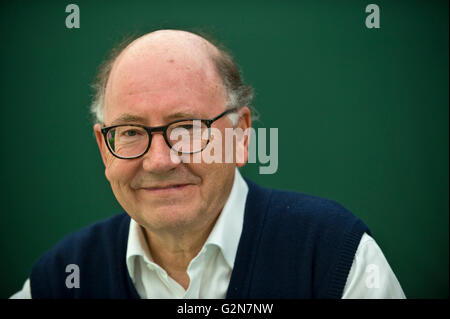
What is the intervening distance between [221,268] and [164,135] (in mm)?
502

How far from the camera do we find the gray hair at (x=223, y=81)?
1380 millimetres

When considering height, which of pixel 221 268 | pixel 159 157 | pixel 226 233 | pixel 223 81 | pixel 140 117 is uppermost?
pixel 223 81

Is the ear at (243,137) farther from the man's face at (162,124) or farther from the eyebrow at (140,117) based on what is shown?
the eyebrow at (140,117)

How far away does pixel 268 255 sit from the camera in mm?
1366

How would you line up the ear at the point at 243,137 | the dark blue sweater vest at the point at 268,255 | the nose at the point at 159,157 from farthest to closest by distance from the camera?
the ear at the point at 243,137
the dark blue sweater vest at the point at 268,255
the nose at the point at 159,157

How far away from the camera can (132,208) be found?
4.32ft

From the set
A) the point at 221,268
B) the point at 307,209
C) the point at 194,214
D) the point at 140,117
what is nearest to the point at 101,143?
the point at 140,117

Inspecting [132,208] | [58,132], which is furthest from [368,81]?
[58,132]

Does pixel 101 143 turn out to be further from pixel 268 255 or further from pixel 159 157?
pixel 268 255

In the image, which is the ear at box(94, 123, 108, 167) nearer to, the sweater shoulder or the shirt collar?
the shirt collar

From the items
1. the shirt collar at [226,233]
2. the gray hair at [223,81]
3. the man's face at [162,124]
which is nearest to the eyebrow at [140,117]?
the man's face at [162,124]

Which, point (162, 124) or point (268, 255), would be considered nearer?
point (162, 124)
